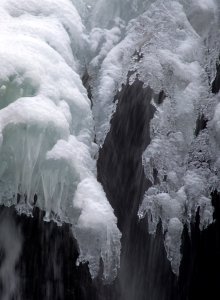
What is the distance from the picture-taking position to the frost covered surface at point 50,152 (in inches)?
84.4

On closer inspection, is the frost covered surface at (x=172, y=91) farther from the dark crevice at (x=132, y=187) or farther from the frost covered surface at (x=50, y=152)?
the frost covered surface at (x=50, y=152)

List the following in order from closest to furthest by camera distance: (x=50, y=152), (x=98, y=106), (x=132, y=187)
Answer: (x=50, y=152), (x=98, y=106), (x=132, y=187)

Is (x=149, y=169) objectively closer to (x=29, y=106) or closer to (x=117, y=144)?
(x=117, y=144)

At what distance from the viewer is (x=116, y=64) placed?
3.08m

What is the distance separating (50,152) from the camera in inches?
85.7

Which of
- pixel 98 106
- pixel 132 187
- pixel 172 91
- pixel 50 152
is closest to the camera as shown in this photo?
pixel 50 152

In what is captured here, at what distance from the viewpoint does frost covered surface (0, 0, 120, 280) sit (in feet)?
7.04

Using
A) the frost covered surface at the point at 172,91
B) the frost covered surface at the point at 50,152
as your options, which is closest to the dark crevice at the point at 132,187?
the frost covered surface at the point at 172,91

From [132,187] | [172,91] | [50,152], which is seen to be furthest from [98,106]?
[50,152]

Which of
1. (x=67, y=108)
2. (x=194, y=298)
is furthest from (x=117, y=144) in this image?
(x=194, y=298)

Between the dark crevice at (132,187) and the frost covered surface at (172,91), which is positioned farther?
the dark crevice at (132,187)

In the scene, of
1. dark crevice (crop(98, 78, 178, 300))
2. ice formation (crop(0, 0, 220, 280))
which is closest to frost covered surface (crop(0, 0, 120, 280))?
ice formation (crop(0, 0, 220, 280))

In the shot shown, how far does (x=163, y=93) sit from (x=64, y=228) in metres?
1.19

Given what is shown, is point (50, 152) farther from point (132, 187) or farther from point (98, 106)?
point (132, 187)
